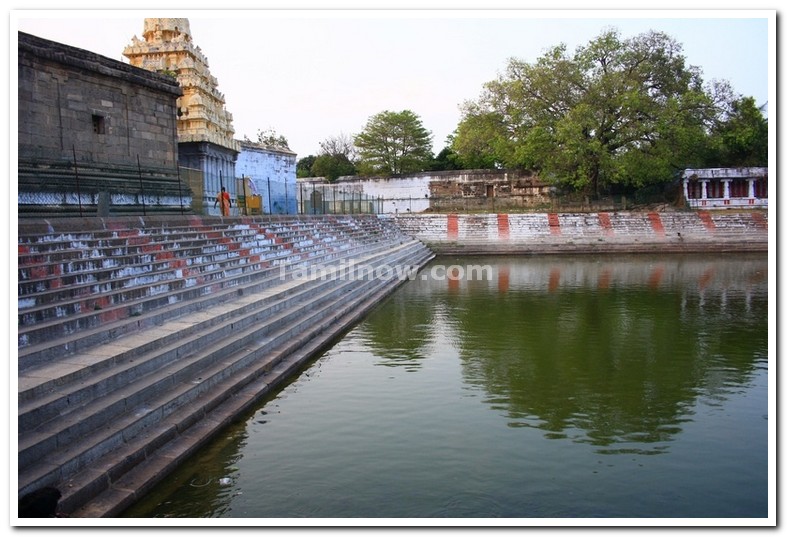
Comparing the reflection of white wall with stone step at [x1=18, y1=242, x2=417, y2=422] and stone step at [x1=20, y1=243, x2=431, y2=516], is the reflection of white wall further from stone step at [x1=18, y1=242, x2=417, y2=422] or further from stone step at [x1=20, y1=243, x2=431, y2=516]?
stone step at [x1=20, y1=243, x2=431, y2=516]

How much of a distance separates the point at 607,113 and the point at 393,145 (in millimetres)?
17382

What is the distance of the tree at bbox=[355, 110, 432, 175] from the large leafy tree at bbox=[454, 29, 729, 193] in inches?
407

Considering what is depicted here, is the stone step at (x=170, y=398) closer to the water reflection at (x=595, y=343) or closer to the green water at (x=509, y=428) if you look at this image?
the green water at (x=509, y=428)

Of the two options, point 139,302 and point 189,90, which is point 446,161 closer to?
point 189,90

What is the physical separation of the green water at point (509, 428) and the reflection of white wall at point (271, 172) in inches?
680

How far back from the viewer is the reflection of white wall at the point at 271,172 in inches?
1094

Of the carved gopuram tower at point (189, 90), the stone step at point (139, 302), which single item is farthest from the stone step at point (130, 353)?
the carved gopuram tower at point (189, 90)

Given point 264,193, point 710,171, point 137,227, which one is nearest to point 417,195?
point 264,193

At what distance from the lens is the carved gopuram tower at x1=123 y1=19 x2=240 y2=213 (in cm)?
2194

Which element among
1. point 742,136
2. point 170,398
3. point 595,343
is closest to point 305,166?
point 742,136

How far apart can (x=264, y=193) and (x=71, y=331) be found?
2251 cm

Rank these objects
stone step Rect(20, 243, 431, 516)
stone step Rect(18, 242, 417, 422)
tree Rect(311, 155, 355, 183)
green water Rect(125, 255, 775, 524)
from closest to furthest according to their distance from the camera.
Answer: stone step Rect(20, 243, 431, 516)
green water Rect(125, 255, 775, 524)
stone step Rect(18, 242, 417, 422)
tree Rect(311, 155, 355, 183)

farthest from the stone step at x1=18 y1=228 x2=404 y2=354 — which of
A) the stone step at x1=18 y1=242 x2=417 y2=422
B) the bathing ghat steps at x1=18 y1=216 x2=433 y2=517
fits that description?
the stone step at x1=18 y1=242 x2=417 y2=422

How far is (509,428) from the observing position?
20.5 feet
